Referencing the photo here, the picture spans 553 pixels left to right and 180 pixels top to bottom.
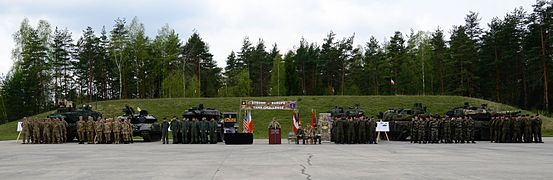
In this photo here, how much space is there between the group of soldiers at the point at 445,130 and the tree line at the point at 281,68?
31242 mm

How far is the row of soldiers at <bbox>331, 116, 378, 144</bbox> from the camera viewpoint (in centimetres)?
2481

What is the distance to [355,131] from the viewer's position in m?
25.0

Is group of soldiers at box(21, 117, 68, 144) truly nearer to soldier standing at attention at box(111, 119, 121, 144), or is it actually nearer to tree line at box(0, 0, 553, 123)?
soldier standing at attention at box(111, 119, 121, 144)

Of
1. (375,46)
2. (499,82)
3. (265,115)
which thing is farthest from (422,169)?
(375,46)

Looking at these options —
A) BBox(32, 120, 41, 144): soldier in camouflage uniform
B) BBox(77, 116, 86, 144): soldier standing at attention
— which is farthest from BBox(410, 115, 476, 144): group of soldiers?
BBox(32, 120, 41, 144): soldier in camouflage uniform

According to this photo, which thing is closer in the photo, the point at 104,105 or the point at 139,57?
the point at 104,105

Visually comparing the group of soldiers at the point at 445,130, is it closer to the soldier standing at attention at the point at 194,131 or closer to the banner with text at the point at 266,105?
the banner with text at the point at 266,105

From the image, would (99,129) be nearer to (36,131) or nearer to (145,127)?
(145,127)

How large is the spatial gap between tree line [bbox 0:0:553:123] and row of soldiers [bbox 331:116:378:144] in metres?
33.6

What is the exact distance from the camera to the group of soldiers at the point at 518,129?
80.2 feet

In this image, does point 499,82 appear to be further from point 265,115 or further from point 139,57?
point 139,57

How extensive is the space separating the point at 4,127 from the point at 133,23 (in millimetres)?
22890

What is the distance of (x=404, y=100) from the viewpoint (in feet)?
155

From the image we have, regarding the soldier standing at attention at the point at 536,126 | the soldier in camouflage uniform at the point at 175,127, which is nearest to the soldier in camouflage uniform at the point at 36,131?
the soldier in camouflage uniform at the point at 175,127
